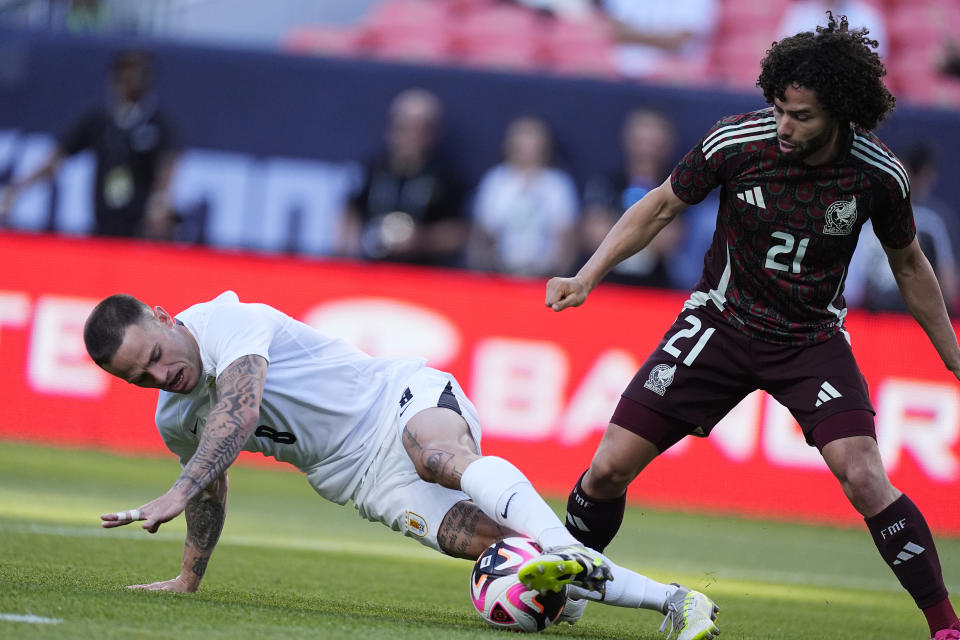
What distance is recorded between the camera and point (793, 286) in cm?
498

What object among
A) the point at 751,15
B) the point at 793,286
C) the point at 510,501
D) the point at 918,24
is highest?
the point at 918,24

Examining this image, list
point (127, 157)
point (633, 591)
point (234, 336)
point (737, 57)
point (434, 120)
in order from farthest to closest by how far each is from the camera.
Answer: point (737, 57), point (127, 157), point (434, 120), point (234, 336), point (633, 591)

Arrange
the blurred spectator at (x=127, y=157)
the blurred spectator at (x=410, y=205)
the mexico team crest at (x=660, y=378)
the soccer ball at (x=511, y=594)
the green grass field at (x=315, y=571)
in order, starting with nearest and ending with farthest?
the green grass field at (x=315, y=571), the soccer ball at (x=511, y=594), the mexico team crest at (x=660, y=378), the blurred spectator at (x=410, y=205), the blurred spectator at (x=127, y=157)

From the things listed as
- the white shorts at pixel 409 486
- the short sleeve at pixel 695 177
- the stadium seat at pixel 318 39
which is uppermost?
the stadium seat at pixel 318 39

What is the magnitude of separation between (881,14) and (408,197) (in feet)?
21.3

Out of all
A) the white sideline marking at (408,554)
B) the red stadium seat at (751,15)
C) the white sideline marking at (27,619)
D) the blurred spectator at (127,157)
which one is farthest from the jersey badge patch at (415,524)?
the red stadium seat at (751,15)

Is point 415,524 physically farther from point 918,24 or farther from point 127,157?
point 918,24

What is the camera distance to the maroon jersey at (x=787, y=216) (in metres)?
4.86

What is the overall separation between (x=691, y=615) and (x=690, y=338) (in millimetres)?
1163

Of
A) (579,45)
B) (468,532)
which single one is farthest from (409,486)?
(579,45)

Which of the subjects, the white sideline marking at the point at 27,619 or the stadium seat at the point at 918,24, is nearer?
the white sideline marking at the point at 27,619

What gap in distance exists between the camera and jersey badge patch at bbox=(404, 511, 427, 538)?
5.02 metres

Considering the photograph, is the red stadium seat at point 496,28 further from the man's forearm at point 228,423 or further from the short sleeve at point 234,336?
the man's forearm at point 228,423

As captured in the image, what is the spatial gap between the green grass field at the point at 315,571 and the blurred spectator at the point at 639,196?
2.66 m
